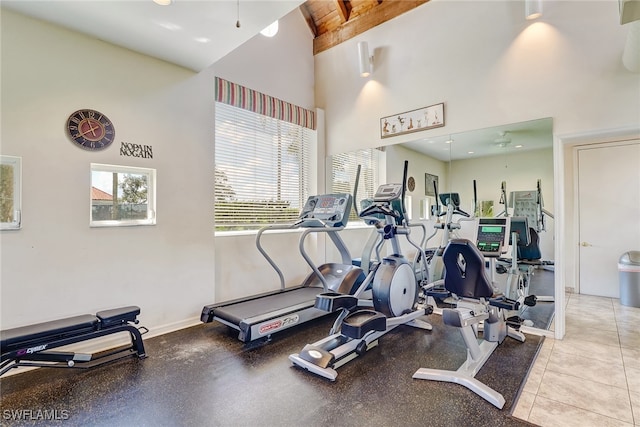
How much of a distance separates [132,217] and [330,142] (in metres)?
3.58

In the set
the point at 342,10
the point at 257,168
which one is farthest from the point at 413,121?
the point at 342,10

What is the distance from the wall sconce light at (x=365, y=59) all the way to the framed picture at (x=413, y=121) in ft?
2.95

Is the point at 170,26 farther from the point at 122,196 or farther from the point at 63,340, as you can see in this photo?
the point at 63,340

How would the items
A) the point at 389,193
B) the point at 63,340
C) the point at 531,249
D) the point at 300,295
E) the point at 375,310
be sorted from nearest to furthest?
1. the point at 63,340
2. the point at 375,310
3. the point at 389,193
4. the point at 531,249
5. the point at 300,295

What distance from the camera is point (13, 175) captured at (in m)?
2.82

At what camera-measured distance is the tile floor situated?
2.17 meters

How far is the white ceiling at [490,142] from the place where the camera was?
3.68m

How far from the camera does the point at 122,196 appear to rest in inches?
138

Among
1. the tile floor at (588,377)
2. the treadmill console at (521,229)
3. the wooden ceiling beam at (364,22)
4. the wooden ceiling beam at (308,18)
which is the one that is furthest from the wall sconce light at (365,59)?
the tile floor at (588,377)

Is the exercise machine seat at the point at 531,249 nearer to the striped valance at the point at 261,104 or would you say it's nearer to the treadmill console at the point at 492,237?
the treadmill console at the point at 492,237

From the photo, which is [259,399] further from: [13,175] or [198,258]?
[13,175]

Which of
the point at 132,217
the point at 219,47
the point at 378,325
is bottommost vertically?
the point at 378,325

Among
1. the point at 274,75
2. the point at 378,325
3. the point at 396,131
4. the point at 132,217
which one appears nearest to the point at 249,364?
the point at 378,325

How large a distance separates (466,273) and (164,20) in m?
3.76
